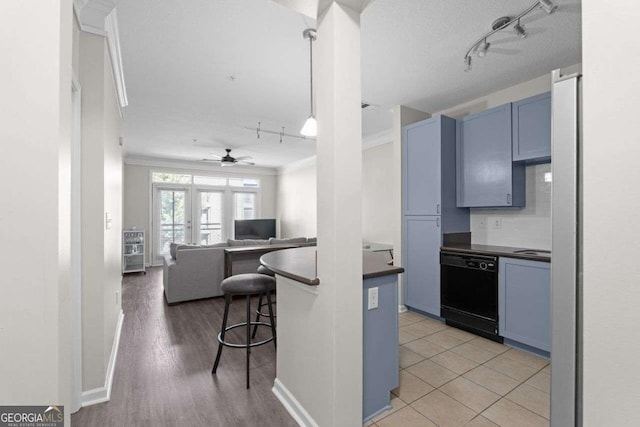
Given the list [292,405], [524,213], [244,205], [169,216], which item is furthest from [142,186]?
[524,213]

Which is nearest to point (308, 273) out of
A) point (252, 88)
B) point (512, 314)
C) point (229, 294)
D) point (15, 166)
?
point (229, 294)

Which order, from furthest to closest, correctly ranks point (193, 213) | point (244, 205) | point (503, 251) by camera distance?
1. point (244, 205)
2. point (193, 213)
3. point (503, 251)

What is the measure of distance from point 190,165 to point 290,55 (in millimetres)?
5984

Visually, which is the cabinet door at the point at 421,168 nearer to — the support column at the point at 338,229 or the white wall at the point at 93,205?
the support column at the point at 338,229

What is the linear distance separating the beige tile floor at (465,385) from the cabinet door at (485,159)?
61.9 inches

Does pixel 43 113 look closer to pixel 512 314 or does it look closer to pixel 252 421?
pixel 252 421

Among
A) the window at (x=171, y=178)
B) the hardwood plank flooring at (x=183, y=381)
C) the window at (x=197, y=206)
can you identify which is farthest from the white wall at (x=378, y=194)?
the window at (x=171, y=178)

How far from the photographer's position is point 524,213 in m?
3.19

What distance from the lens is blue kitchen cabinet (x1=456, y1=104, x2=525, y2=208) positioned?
9.99 feet

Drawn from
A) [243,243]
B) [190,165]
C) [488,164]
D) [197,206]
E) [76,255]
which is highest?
[190,165]

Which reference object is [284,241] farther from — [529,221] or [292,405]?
[529,221]

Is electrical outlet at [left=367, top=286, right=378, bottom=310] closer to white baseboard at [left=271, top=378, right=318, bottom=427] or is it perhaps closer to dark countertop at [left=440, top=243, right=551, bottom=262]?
white baseboard at [left=271, top=378, right=318, bottom=427]

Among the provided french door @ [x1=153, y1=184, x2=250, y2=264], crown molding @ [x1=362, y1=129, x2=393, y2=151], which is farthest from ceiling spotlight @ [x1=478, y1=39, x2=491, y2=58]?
french door @ [x1=153, y1=184, x2=250, y2=264]

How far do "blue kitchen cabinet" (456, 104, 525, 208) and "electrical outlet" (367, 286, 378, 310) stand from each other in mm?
2232
